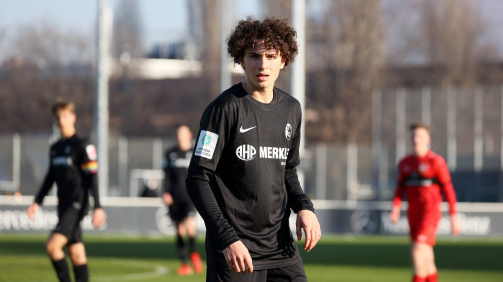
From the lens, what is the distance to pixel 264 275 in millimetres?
5398

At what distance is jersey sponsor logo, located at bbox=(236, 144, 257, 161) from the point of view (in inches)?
210

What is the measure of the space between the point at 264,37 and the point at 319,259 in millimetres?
12794

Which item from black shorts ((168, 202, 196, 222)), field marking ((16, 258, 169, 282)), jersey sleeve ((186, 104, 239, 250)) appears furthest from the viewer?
black shorts ((168, 202, 196, 222))

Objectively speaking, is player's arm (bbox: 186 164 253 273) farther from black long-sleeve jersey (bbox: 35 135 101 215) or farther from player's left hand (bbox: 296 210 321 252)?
black long-sleeve jersey (bbox: 35 135 101 215)

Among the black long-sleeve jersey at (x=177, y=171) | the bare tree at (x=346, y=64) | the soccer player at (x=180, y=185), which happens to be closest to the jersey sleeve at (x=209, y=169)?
the soccer player at (x=180, y=185)

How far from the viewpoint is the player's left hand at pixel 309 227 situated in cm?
534

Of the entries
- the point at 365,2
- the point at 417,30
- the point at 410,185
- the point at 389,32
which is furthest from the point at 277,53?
the point at 417,30

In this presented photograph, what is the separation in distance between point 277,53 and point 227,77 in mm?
31065

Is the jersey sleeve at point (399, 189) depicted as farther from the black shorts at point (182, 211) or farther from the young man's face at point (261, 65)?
the young man's face at point (261, 65)

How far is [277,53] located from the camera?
17.5 feet

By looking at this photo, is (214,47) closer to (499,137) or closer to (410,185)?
(499,137)

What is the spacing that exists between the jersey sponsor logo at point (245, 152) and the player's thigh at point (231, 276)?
25.5 inches

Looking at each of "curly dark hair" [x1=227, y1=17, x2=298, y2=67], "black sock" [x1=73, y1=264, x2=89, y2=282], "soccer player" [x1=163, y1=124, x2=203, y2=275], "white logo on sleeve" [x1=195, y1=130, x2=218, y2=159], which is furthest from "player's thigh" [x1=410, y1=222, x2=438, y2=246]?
"white logo on sleeve" [x1=195, y1=130, x2=218, y2=159]

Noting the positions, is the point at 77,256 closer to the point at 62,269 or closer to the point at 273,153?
the point at 62,269
